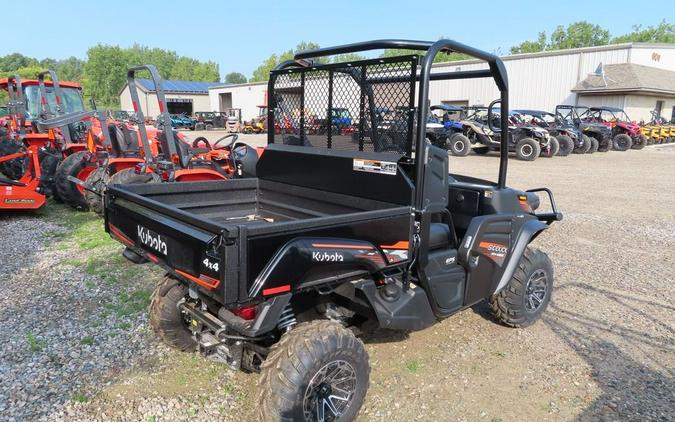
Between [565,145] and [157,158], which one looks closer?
[157,158]

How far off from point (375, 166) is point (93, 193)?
227 inches

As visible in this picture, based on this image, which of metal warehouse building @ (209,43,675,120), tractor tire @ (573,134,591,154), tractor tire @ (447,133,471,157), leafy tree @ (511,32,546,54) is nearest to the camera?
tractor tire @ (447,133,471,157)

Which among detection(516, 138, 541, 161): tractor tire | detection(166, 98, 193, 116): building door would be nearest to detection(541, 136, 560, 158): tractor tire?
detection(516, 138, 541, 161): tractor tire

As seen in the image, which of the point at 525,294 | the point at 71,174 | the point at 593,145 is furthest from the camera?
the point at 593,145

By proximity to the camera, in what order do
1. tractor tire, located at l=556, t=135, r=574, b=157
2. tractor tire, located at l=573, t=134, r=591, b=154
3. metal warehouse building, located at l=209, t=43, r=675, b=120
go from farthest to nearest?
metal warehouse building, located at l=209, t=43, r=675, b=120, tractor tire, located at l=573, t=134, r=591, b=154, tractor tire, located at l=556, t=135, r=574, b=157

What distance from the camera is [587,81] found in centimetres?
2827

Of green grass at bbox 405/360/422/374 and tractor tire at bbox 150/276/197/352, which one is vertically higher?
tractor tire at bbox 150/276/197/352

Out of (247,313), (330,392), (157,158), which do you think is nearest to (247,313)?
(247,313)

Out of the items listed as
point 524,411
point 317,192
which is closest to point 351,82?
point 317,192

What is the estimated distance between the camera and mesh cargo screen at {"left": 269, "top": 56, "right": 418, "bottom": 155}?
3072 mm

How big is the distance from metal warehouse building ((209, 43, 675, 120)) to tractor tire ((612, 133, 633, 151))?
6.45 meters

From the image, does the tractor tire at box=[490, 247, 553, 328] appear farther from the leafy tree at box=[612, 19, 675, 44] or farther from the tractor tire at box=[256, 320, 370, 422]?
the leafy tree at box=[612, 19, 675, 44]

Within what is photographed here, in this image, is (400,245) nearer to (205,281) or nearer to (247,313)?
(247,313)

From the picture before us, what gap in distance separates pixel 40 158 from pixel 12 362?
22.1 feet
